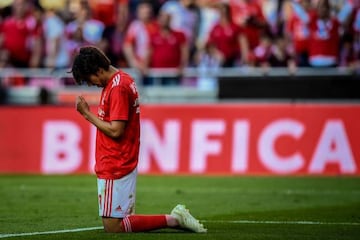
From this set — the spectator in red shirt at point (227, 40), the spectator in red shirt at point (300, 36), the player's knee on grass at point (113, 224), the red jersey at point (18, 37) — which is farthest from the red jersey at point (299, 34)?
the player's knee on grass at point (113, 224)

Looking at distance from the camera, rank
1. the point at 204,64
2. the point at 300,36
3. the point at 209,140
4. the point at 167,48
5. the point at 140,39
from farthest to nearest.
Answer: the point at 204,64, the point at 140,39, the point at 167,48, the point at 300,36, the point at 209,140

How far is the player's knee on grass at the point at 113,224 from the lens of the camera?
416 inches

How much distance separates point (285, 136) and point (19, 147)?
17.0 ft

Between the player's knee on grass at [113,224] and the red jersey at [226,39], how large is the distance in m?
11.2

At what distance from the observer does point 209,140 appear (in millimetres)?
20188

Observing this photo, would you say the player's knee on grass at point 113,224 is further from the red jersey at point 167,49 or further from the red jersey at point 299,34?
the red jersey at point 167,49

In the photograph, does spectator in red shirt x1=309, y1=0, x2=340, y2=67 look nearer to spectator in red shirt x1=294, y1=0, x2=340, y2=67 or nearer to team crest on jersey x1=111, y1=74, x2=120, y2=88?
spectator in red shirt x1=294, y1=0, x2=340, y2=67

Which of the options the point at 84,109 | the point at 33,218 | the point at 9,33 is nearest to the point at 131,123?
the point at 84,109

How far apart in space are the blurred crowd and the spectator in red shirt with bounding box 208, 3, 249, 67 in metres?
0.02

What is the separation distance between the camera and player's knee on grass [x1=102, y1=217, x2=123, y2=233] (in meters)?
10.6

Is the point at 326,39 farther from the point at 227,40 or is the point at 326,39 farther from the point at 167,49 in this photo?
the point at 167,49

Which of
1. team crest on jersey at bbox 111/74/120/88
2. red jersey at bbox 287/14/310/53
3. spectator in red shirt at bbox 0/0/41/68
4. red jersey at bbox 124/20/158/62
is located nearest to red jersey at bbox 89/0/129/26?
red jersey at bbox 124/20/158/62

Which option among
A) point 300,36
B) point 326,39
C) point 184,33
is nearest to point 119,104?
point 326,39

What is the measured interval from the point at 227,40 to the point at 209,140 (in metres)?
2.36
